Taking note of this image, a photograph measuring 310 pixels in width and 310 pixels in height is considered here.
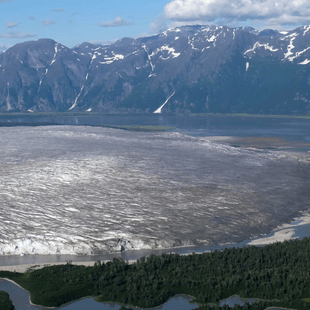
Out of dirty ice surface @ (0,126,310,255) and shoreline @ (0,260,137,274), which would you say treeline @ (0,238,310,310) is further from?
dirty ice surface @ (0,126,310,255)

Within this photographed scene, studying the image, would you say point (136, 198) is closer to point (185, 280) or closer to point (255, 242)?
point (255, 242)

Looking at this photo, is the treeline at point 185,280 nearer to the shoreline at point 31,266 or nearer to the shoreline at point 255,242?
the shoreline at point 31,266

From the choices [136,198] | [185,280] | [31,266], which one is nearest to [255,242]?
[185,280]

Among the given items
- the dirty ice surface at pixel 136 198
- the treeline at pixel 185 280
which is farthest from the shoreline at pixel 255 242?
the treeline at pixel 185 280

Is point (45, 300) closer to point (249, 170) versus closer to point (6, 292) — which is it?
point (6, 292)

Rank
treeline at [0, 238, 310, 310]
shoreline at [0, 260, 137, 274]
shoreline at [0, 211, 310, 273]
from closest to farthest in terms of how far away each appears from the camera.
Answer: treeline at [0, 238, 310, 310] → shoreline at [0, 260, 137, 274] → shoreline at [0, 211, 310, 273]

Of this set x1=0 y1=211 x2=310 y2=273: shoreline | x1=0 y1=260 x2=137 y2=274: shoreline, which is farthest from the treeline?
x1=0 y1=211 x2=310 y2=273: shoreline

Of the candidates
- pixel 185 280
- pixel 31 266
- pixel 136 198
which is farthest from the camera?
pixel 136 198

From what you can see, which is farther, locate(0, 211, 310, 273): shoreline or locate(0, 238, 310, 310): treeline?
locate(0, 211, 310, 273): shoreline
